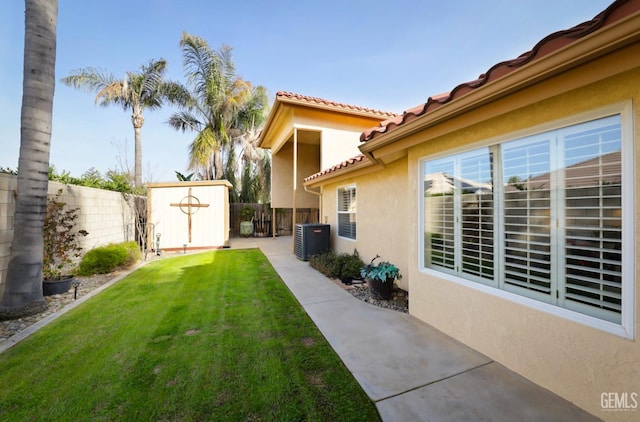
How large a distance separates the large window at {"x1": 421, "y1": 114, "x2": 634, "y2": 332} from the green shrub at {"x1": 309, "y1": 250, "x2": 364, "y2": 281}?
3.29 metres

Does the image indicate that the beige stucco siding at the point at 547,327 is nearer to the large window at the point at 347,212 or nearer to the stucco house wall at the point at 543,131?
the stucco house wall at the point at 543,131

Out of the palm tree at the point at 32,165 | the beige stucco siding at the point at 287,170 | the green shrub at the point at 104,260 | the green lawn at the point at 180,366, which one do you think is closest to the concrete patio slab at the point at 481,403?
the green lawn at the point at 180,366

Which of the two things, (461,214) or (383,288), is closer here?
(461,214)

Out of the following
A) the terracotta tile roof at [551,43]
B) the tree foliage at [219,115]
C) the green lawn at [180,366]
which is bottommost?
the green lawn at [180,366]

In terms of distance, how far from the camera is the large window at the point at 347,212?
833cm

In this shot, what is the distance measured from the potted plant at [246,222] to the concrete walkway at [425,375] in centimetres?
1275

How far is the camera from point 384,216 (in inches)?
257

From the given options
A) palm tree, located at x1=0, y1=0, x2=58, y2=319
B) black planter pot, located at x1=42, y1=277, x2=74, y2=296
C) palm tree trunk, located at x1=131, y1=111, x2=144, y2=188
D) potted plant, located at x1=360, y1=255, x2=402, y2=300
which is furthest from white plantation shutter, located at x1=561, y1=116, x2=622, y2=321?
palm tree trunk, located at x1=131, y1=111, x2=144, y2=188

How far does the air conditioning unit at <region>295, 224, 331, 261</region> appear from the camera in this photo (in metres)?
9.15

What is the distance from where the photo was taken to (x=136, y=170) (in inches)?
648

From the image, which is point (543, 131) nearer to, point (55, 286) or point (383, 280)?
point (383, 280)

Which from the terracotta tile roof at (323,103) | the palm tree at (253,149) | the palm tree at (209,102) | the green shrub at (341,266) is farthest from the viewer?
the palm tree at (253,149)

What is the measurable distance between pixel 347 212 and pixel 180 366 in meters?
6.43

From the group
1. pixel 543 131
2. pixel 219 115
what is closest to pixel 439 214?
pixel 543 131
